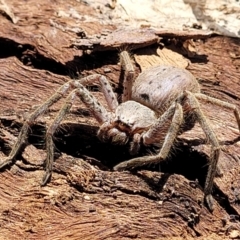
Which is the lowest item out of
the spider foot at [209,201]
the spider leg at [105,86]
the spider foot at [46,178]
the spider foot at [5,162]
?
the spider foot at [5,162]

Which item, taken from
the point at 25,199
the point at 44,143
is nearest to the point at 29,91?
the point at 44,143

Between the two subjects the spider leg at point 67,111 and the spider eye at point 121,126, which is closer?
the spider leg at point 67,111

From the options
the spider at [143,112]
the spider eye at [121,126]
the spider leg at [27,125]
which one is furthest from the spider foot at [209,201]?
the spider leg at [27,125]

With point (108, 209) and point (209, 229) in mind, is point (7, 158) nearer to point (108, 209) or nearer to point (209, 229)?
point (108, 209)

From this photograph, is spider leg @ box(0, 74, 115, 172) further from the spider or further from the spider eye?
the spider eye

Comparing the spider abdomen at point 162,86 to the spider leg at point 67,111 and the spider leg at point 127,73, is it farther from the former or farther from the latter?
the spider leg at point 67,111

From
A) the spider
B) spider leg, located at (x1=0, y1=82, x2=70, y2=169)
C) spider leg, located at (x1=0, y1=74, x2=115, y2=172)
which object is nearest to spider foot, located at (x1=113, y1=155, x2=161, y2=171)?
the spider
